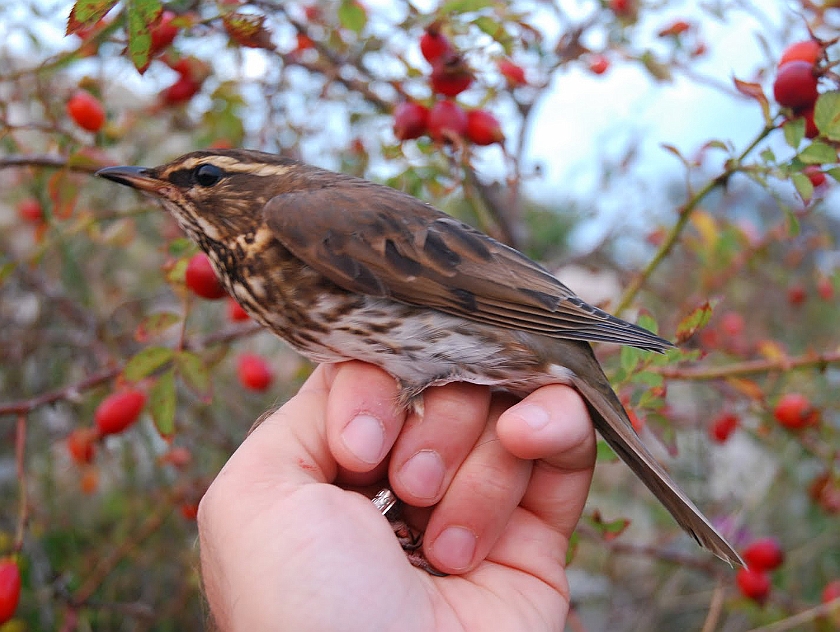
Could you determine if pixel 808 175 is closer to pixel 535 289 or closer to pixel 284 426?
pixel 535 289

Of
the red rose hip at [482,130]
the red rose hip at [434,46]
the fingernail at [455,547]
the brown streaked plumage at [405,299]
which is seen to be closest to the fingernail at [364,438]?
the brown streaked plumage at [405,299]

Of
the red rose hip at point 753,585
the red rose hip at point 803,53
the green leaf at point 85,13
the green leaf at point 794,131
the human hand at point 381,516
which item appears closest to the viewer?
the green leaf at point 85,13

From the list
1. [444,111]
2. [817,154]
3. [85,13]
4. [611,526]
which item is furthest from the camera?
[444,111]

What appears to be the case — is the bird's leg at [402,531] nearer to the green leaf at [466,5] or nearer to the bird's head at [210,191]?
the bird's head at [210,191]

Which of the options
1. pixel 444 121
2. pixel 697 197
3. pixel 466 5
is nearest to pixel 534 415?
pixel 697 197

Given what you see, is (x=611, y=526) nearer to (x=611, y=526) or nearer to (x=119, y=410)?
(x=611, y=526)

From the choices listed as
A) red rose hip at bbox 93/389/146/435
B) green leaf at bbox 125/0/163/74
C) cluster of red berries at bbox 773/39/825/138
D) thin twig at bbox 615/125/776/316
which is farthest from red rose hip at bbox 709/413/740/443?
green leaf at bbox 125/0/163/74

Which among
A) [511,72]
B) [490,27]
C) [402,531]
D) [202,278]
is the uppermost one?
[490,27]

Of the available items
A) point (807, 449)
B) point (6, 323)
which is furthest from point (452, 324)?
point (6, 323)
